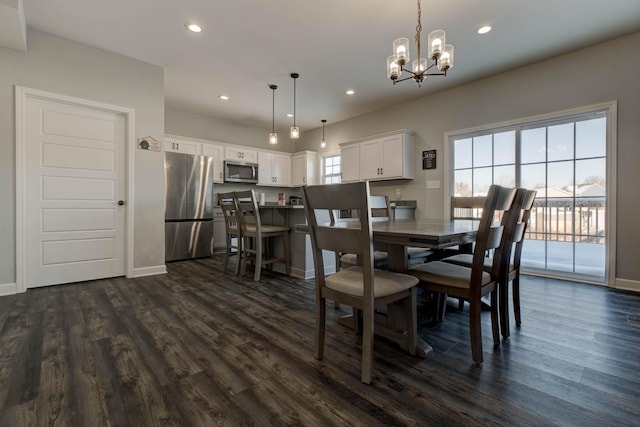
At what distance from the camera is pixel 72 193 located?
3.18m

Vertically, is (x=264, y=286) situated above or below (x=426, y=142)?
below

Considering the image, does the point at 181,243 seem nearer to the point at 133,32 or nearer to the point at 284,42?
A: the point at 133,32

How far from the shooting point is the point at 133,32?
294 cm

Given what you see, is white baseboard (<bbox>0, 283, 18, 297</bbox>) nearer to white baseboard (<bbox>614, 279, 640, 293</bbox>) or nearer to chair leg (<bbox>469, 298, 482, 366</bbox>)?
chair leg (<bbox>469, 298, 482, 366</bbox>)

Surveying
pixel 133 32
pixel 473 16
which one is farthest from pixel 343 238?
pixel 133 32

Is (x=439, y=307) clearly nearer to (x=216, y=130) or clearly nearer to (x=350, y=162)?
(x=350, y=162)

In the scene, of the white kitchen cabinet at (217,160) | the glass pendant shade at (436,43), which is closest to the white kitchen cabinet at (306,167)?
the white kitchen cabinet at (217,160)

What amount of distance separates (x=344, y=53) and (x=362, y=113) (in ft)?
7.36

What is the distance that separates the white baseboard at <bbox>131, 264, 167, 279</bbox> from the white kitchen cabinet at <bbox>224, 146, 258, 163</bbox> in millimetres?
2687

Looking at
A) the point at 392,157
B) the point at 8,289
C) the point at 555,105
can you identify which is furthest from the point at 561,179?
the point at 8,289

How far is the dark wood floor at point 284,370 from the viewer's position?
3.87ft

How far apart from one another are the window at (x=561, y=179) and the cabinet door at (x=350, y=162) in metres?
2.02

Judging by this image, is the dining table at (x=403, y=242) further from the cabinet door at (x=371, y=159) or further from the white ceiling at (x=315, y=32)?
the cabinet door at (x=371, y=159)

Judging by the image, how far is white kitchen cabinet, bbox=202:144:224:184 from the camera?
5465mm
